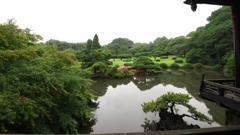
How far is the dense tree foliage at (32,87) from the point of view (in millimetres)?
5526

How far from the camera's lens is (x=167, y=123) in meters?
9.19

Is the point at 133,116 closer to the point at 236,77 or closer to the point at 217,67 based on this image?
the point at 236,77

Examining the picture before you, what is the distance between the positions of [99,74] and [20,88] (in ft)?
64.4

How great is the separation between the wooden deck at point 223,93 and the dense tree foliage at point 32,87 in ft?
14.9

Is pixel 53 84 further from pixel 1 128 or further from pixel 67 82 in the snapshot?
pixel 1 128

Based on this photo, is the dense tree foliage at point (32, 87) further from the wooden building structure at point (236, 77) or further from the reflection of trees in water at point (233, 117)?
the reflection of trees in water at point (233, 117)

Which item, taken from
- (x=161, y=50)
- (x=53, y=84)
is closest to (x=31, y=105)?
(x=53, y=84)

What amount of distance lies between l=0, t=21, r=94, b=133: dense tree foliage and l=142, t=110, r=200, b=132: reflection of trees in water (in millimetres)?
2825

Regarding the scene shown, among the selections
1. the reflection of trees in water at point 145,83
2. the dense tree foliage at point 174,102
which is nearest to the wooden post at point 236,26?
the dense tree foliage at point 174,102

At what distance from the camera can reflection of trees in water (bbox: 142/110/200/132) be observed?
903 centimetres

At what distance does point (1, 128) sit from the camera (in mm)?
5027

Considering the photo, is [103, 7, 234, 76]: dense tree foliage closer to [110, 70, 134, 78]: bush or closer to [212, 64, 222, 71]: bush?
[212, 64, 222, 71]: bush

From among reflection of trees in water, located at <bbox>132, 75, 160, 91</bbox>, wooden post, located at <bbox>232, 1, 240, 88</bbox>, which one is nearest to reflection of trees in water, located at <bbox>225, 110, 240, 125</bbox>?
wooden post, located at <bbox>232, 1, 240, 88</bbox>

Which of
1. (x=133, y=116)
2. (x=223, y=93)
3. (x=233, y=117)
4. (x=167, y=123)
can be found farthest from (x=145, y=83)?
(x=233, y=117)
